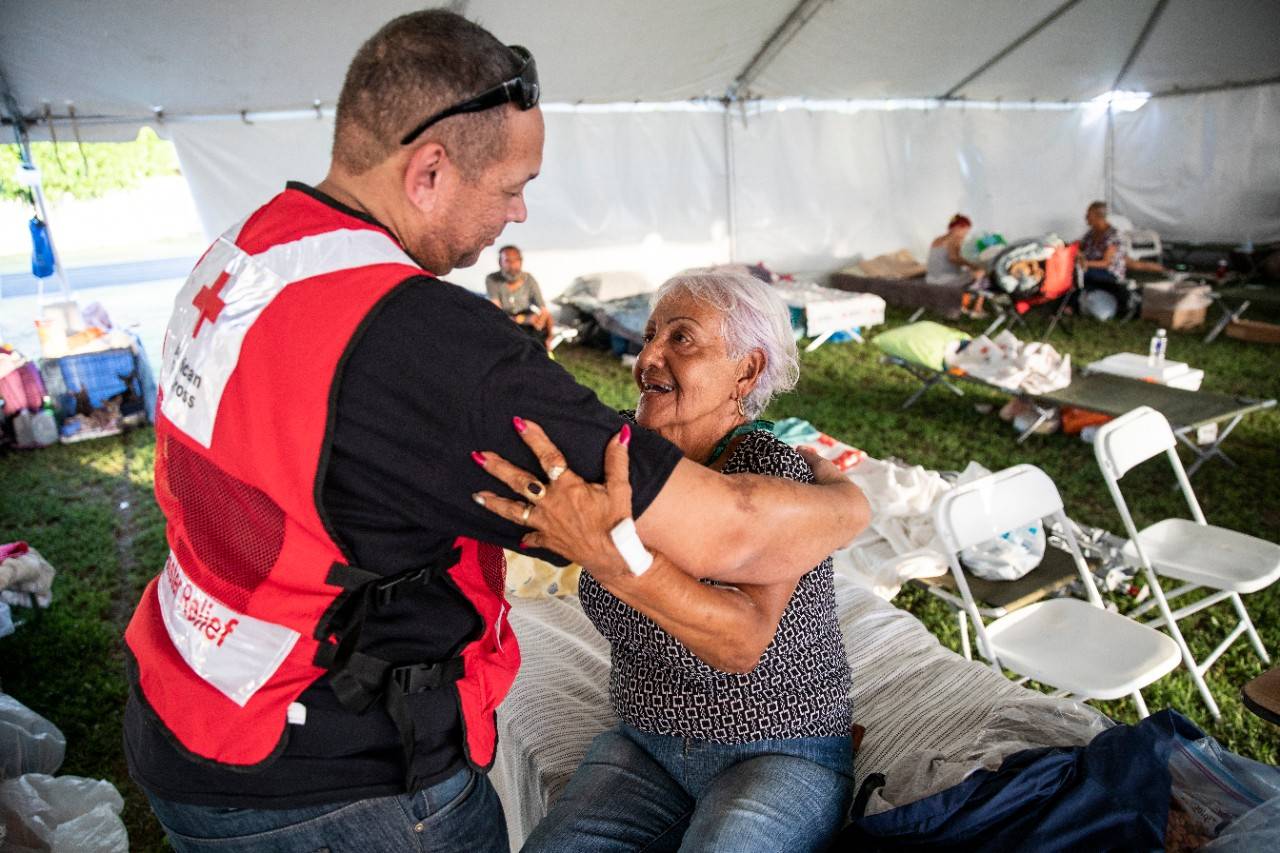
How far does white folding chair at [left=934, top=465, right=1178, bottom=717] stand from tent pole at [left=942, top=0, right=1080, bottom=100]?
853cm

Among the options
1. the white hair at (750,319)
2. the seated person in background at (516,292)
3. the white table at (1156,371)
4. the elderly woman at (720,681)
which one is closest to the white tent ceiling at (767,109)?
the seated person in background at (516,292)

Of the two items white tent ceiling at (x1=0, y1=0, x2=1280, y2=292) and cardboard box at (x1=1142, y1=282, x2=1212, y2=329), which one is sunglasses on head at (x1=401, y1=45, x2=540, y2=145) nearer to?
white tent ceiling at (x1=0, y1=0, x2=1280, y2=292)

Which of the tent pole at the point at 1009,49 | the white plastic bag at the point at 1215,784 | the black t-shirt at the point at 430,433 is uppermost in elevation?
the tent pole at the point at 1009,49

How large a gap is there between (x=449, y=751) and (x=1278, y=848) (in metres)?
1.25

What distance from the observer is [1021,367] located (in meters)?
5.83

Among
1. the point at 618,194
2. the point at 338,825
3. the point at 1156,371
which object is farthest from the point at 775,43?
the point at 338,825

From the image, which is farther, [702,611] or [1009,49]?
[1009,49]

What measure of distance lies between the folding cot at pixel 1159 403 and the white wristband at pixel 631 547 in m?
4.50

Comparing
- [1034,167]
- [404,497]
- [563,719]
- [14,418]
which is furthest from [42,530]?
[1034,167]

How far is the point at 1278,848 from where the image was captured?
4.16 feet

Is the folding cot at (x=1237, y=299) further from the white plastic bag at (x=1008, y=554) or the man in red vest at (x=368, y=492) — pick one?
the man in red vest at (x=368, y=492)

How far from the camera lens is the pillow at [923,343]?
6.61 m

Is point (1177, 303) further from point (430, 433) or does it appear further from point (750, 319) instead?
point (430, 433)

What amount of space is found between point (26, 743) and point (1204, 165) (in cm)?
1566
